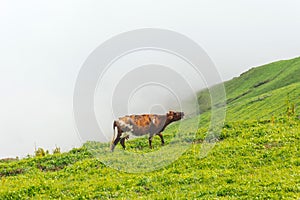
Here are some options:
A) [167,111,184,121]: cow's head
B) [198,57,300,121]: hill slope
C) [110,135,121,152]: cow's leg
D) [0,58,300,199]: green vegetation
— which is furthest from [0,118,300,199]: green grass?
[198,57,300,121]: hill slope

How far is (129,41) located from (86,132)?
5270 millimetres

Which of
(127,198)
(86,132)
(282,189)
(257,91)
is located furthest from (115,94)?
(257,91)

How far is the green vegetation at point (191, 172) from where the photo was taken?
1650 centimetres

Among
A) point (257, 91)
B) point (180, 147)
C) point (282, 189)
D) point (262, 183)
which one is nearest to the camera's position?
point (282, 189)

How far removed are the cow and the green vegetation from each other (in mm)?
1070

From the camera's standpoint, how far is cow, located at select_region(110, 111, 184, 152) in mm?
25609

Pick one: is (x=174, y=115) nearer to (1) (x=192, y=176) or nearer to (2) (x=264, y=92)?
(1) (x=192, y=176)

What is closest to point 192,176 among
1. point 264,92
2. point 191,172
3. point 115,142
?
point 191,172

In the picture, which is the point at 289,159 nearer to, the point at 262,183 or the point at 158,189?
the point at 262,183

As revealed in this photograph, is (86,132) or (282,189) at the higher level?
(86,132)

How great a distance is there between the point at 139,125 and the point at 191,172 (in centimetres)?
661

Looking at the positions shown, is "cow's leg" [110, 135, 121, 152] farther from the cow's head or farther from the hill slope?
the hill slope

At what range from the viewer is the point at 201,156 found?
74.8ft

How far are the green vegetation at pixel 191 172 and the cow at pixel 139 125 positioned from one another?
107 centimetres
